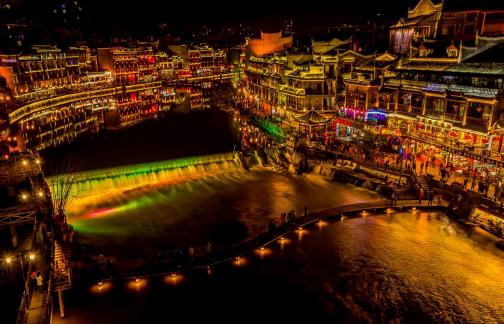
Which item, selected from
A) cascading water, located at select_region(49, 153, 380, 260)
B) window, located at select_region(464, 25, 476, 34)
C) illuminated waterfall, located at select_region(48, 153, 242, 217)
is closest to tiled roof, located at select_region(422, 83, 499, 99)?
window, located at select_region(464, 25, 476, 34)

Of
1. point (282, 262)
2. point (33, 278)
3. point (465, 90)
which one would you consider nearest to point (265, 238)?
point (282, 262)

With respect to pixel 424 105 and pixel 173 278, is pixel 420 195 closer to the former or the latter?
pixel 424 105

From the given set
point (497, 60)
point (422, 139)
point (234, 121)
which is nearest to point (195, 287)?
point (422, 139)

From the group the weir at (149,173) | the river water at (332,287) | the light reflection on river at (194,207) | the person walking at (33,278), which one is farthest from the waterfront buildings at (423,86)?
the person walking at (33,278)

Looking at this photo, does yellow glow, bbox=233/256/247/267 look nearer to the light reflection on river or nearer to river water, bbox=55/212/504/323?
river water, bbox=55/212/504/323

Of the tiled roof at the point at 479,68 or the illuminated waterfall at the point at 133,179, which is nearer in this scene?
the tiled roof at the point at 479,68

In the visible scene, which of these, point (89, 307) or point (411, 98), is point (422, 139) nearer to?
point (411, 98)

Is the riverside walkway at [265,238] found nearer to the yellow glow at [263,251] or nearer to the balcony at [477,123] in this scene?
the yellow glow at [263,251]
